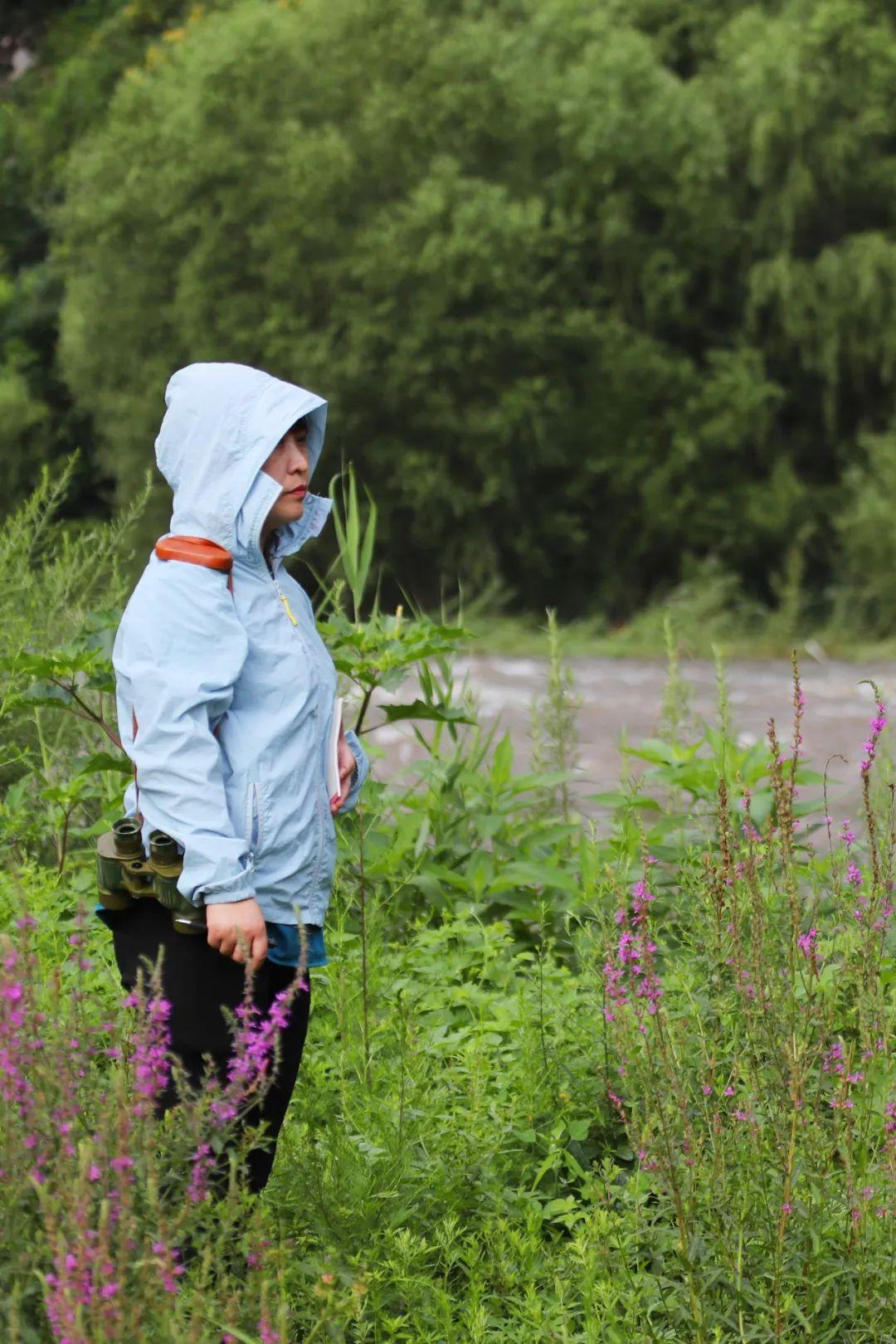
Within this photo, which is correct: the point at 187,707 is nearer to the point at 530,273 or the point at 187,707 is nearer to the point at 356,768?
the point at 356,768

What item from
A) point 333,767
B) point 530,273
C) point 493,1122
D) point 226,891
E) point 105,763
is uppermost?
point 530,273

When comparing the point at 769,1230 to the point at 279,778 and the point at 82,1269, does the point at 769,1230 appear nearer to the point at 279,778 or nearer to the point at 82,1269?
the point at 279,778

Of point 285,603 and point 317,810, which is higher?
point 285,603

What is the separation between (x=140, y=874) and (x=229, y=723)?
10.6 inches

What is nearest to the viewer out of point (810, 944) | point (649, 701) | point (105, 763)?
point (810, 944)

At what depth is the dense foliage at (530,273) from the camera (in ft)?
68.1

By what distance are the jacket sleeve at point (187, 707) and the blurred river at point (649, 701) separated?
5.24m

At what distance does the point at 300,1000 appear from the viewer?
3014 mm

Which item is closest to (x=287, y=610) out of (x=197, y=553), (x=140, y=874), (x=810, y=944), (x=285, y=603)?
(x=285, y=603)

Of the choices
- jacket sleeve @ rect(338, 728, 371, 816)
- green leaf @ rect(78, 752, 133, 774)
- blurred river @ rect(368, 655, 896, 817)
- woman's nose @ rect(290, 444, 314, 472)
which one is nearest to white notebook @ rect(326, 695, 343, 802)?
jacket sleeve @ rect(338, 728, 371, 816)

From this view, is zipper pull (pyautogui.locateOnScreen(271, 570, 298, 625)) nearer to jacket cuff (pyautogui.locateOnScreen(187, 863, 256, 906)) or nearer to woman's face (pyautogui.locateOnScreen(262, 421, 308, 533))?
woman's face (pyautogui.locateOnScreen(262, 421, 308, 533))

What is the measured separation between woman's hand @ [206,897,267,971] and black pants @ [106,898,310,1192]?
0.32 ft

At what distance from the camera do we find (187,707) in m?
2.70

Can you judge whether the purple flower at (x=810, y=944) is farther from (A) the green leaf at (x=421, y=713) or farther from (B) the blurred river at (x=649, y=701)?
(B) the blurred river at (x=649, y=701)
